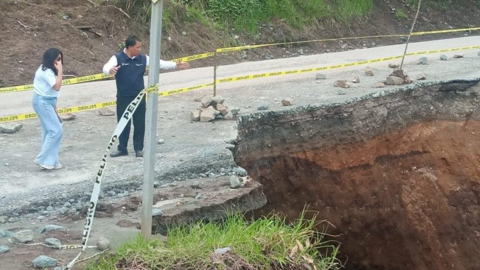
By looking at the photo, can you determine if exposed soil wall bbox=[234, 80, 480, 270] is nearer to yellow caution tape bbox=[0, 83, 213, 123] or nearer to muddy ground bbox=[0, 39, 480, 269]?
muddy ground bbox=[0, 39, 480, 269]

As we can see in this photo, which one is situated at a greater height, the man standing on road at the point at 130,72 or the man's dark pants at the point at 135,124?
the man standing on road at the point at 130,72

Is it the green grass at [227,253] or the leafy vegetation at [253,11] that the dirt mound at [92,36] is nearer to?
the leafy vegetation at [253,11]

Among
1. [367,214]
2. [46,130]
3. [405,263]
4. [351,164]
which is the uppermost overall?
[46,130]

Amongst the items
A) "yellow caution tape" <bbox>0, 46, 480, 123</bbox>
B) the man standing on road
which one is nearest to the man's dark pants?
the man standing on road

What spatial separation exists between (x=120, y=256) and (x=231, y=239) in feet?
2.72

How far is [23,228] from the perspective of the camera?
5.76 m

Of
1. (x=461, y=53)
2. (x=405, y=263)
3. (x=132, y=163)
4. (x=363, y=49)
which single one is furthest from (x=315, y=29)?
(x=132, y=163)

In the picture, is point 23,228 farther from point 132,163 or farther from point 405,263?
point 405,263

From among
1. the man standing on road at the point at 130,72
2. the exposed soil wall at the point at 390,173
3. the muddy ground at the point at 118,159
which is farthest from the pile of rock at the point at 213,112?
the man standing on road at the point at 130,72

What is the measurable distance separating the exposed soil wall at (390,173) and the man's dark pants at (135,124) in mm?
1931

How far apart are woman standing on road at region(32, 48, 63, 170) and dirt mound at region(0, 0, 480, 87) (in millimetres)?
4039

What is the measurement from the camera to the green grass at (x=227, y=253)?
4785 millimetres

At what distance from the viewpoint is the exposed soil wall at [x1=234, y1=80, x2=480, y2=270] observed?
31.2 feet

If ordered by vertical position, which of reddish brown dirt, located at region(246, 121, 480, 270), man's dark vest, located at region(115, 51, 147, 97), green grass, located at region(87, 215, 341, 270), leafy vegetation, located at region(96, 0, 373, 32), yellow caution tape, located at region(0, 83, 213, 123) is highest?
leafy vegetation, located at region(96, 0, 373, 32)
